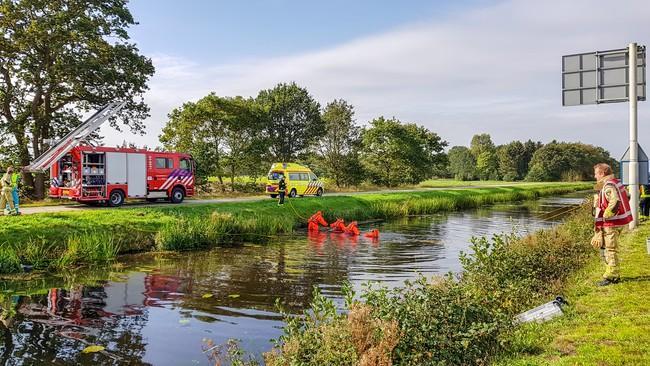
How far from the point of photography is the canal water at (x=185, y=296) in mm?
7695

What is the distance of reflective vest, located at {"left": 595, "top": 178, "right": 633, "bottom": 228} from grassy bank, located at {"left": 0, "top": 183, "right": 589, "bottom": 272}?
12.7 m

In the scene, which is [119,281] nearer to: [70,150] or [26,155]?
[70,150]

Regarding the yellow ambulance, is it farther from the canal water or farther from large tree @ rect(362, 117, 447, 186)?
large tree @ rect(362, 117, 447, 186)

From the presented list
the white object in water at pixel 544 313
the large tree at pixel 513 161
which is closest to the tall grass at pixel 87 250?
the white object in water at pixel 544 313

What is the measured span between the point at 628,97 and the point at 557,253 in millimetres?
9080

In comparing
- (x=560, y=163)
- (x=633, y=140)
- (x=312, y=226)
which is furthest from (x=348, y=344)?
(x=560, y=163)

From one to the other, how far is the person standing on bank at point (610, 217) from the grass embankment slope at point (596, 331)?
300 mm

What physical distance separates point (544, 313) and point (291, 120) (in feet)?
137

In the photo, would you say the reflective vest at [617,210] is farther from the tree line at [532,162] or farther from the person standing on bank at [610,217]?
the tree line at [532,162]

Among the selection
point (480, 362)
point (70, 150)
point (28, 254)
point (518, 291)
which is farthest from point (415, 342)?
point (70, 150)

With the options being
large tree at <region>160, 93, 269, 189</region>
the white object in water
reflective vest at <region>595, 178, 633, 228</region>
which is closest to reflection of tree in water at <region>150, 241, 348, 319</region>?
the white object in water

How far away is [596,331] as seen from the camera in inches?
239

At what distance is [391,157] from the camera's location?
51031 millimetres

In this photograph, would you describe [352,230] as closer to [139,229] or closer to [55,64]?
[139,229]
